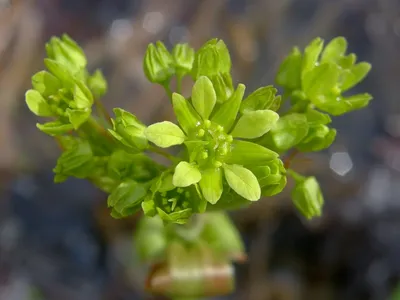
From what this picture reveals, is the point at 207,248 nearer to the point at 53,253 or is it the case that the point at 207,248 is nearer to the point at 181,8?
the point at 53,253

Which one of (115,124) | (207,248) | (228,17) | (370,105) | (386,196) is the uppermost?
(115,124)

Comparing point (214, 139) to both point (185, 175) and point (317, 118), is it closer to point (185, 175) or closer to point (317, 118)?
point (185, 175)

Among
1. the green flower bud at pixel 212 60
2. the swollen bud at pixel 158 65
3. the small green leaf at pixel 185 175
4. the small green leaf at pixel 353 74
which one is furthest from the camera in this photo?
the small green leaf at pixel 353 74

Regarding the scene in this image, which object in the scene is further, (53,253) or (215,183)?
(53,253)

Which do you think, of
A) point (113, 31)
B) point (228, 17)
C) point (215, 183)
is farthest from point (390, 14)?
point (215, 183)

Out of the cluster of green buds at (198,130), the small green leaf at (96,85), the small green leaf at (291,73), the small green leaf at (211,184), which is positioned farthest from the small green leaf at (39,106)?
the small green leaf at (291,73)

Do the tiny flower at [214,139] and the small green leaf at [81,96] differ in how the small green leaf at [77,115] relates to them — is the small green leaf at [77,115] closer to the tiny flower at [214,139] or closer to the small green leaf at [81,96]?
the small green leaf at [81,96]
